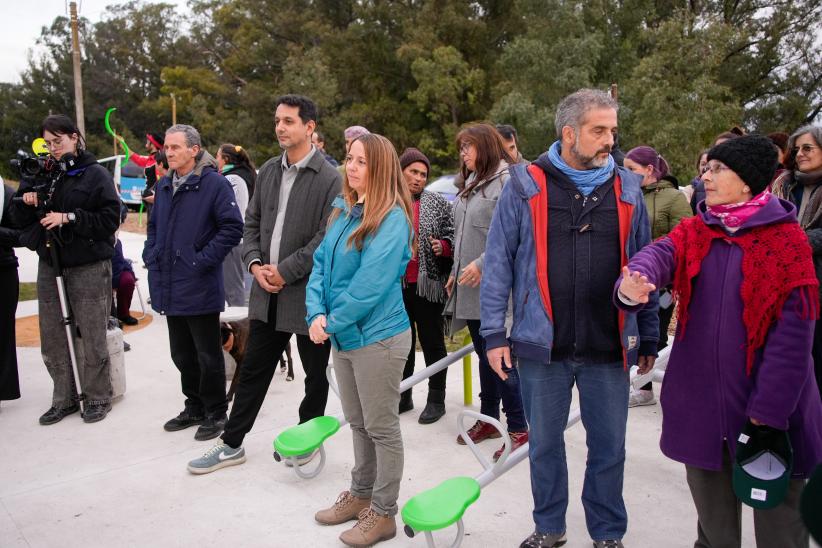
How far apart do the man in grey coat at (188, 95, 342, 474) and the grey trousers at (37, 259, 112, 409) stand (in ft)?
4.55

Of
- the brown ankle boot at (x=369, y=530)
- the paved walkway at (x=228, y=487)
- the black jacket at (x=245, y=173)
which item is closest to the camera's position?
the brown ankle boot at (x=369, y=530)

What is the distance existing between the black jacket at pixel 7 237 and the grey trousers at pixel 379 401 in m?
2.90

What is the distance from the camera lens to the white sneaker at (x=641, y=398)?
4910 millimetres

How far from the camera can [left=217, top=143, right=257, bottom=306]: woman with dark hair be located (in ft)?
20.7

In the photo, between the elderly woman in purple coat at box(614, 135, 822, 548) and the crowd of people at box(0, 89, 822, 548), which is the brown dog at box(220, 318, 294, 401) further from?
the elderly woman in purple coat at box(614, 135, 822, 548)

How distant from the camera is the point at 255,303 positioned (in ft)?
12.8

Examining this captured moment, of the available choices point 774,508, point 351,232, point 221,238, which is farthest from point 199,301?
point 774,508

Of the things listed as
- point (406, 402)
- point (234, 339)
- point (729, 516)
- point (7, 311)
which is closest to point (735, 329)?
point (729, 516)

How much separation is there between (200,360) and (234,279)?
234 cm

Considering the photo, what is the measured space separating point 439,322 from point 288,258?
1.39m

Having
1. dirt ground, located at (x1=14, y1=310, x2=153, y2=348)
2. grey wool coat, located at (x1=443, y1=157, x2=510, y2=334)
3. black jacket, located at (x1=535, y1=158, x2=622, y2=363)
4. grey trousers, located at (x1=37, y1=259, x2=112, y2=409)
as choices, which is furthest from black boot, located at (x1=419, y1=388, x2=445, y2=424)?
dirt ground, located at (x1=14, y1=310, x2=153, y2=348)

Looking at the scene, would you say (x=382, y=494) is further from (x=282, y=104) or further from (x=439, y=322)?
(x=282, y=104)

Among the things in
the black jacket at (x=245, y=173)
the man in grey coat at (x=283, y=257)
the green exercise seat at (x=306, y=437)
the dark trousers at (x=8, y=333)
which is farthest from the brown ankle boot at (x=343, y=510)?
the black jacket at (x=245, y=173)

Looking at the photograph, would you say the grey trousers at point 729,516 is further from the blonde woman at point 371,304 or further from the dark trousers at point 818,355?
the blonde woman at point 371,304
